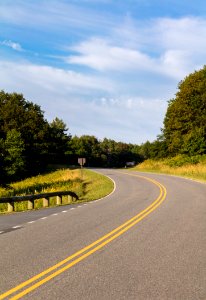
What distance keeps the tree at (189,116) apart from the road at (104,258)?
5047cm

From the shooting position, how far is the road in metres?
6.01

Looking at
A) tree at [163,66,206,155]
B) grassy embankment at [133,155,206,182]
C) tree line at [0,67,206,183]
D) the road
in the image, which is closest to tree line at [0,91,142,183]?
tree line at [0,67,206,183]

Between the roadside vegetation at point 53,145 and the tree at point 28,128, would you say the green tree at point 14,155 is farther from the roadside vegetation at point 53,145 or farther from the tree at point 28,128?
the tree at point 28,128

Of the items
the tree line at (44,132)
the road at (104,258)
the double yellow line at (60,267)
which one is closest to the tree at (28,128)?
the tree line at (44,132)

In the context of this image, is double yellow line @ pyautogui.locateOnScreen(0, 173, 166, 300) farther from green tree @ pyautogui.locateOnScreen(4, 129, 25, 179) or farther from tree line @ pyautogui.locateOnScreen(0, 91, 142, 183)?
green tree @ pyautogui.locateOnScreen(4, 129, 25, 179)

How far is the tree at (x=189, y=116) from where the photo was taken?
208 ft

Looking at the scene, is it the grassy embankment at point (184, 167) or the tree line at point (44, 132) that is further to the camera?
the tree line at point (44, 132)

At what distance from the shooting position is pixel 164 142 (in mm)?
76500

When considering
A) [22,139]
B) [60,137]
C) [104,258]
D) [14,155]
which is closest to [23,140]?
[22,139]

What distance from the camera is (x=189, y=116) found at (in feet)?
221

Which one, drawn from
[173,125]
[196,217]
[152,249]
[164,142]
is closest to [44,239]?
[152,249]

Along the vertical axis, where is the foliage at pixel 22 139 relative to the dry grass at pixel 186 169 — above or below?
above

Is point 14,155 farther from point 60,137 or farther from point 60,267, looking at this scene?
point 60,267

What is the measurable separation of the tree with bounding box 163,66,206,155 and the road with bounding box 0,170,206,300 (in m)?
50.5
